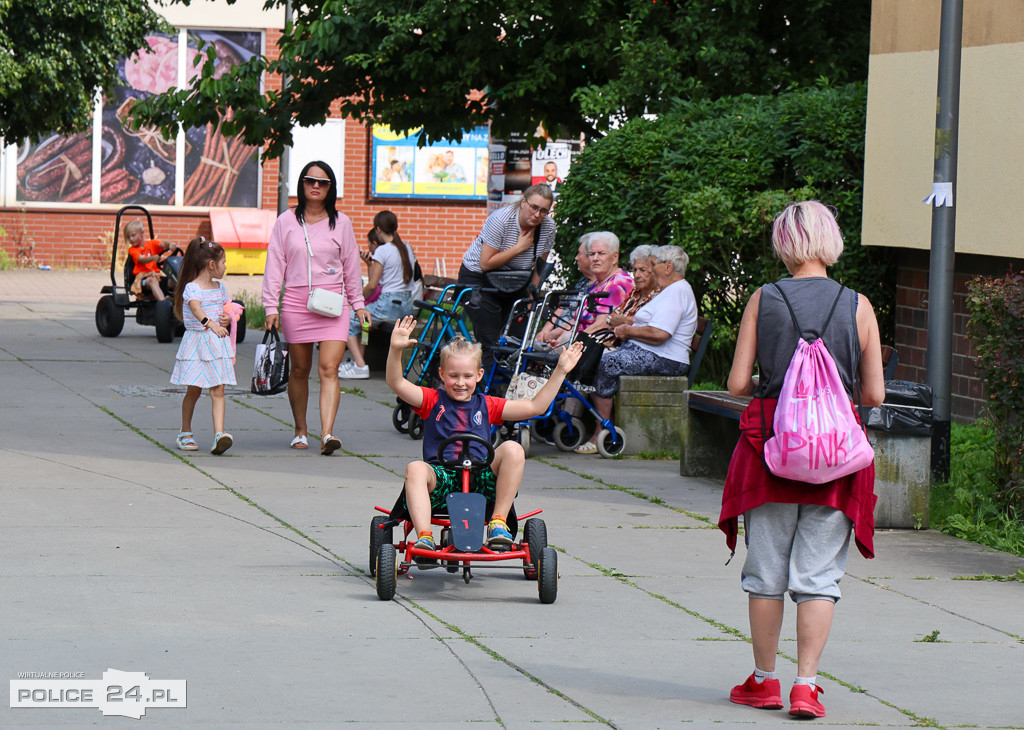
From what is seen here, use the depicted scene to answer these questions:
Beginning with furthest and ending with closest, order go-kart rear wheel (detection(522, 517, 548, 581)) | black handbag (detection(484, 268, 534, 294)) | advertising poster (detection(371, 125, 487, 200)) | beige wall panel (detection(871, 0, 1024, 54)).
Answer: advertising poster (detection(371, 125, 487, 200)), black handbag (detection(484, 268, 534, 294)), beige wall panel (detection(871, 0, 1024, 54)), go-kart rear wheel (detection(522, 517, 548, 581))

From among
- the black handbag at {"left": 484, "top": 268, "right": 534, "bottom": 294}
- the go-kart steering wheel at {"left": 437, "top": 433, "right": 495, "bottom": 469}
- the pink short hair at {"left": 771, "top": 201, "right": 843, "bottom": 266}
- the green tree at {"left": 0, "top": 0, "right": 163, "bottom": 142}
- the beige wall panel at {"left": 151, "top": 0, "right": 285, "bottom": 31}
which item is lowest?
the go-kart steering wheel at {"left": 437, "top": 433, "right": 495, "bottom": 469}

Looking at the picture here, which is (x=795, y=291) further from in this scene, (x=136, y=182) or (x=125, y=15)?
(x=136, y=182)

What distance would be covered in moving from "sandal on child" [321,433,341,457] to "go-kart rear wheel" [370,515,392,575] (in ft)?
11.9

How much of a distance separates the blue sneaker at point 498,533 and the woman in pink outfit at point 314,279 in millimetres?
3926

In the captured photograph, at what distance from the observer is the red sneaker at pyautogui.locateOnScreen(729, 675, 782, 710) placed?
4941 mm

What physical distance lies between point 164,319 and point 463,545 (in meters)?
12.0

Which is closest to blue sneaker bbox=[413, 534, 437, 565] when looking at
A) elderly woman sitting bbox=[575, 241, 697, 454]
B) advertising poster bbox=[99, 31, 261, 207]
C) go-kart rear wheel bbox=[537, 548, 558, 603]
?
go-kart rear wheel bbox=[537, 548, 558, 603]

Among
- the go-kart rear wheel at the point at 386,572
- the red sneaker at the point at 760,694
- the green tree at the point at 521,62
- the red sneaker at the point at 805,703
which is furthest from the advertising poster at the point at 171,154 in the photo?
the red sneaker at the point at 805,703

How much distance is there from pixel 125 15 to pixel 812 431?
60.9ft

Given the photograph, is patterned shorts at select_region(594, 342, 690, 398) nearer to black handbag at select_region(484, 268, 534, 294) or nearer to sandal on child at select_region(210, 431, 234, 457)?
black handbag at select_region(484, 268, 534, 294)

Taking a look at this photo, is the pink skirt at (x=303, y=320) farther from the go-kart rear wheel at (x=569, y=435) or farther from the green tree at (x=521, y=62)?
the green tree at (x=521, y=62)

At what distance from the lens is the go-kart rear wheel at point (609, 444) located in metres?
10.6

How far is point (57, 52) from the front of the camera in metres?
20.9

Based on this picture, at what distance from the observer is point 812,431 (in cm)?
475
